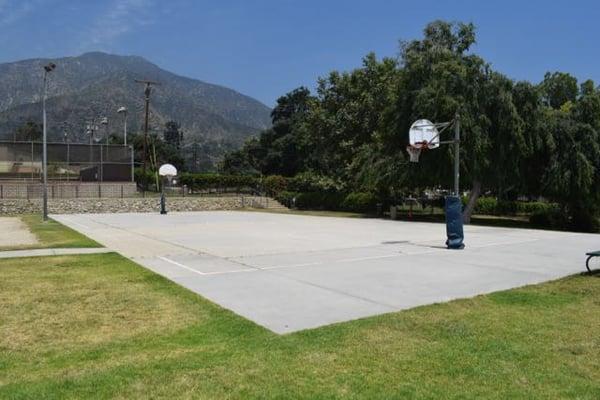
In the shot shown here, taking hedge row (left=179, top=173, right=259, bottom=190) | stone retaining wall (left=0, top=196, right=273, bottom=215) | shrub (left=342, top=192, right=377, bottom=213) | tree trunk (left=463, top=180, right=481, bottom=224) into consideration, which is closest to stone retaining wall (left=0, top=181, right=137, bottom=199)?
stone retaining wall (left=0, top=196, right=273, bottom=215)

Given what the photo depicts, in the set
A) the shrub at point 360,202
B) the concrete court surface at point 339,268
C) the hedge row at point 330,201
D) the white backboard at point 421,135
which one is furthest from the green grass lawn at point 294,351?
the hedge row at point 330,201

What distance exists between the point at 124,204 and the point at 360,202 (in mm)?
16755

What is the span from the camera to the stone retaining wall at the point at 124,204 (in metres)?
39.1

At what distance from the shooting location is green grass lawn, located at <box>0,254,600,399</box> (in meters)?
4.56

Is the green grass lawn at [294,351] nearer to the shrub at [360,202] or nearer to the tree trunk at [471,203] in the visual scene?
the tree trunk at [471,203]

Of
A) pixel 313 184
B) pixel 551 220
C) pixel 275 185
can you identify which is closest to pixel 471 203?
pixel 551 220

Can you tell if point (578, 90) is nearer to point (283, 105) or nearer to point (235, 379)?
point (283, 105)

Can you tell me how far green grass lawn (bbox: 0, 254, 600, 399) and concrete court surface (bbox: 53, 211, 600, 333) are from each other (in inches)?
22.9

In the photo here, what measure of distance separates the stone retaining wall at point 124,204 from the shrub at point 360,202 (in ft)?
31.0

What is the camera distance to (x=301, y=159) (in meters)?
74.3

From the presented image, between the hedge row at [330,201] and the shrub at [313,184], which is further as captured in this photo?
the shrub at [313,184]

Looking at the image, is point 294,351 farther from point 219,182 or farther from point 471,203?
point 219,182

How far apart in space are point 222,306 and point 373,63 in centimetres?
3970

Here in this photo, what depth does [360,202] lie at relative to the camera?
1597 inches
